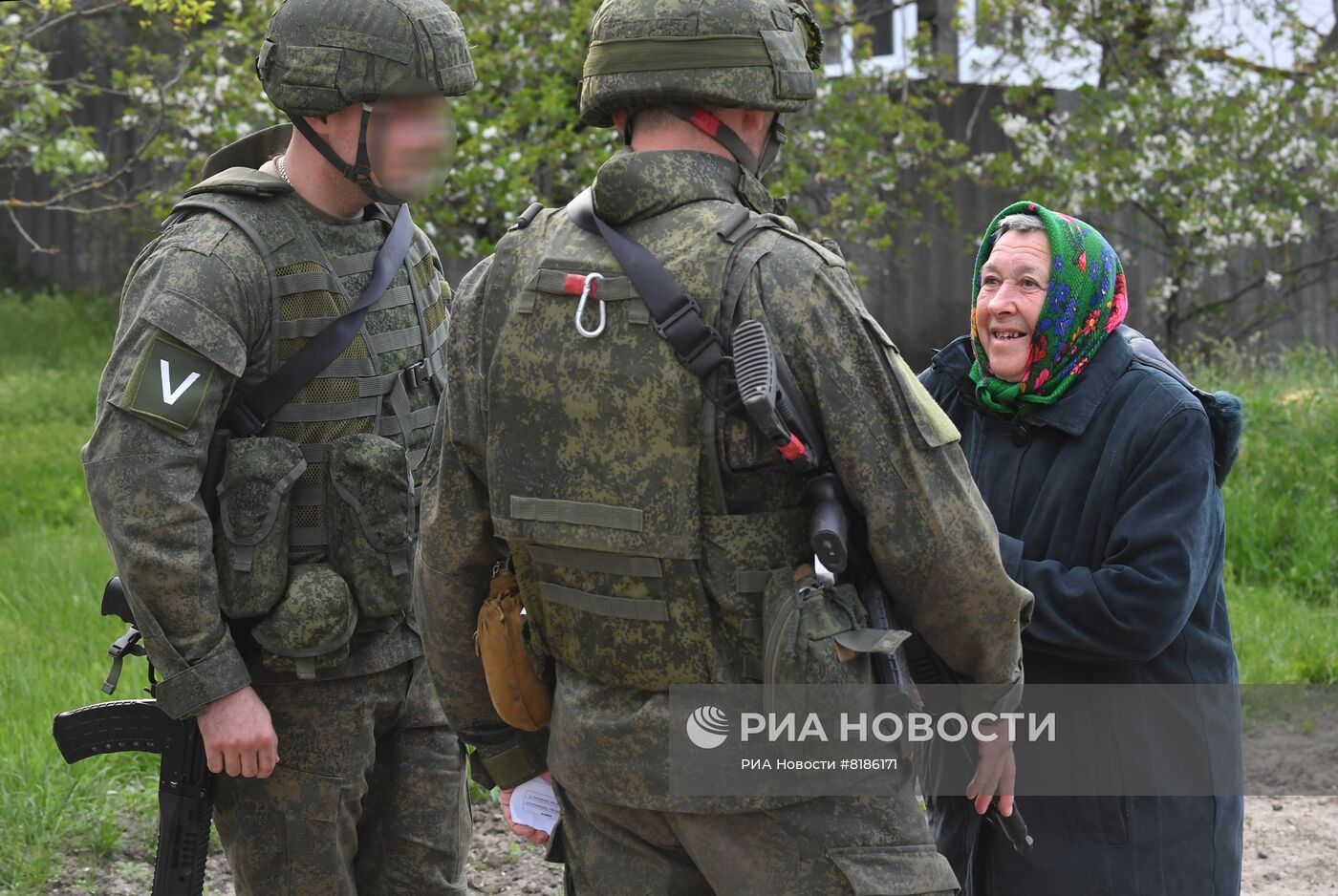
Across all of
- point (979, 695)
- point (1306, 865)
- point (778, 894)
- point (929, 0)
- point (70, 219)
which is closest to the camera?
point (778, 894)

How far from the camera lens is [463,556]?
2525 millimetres

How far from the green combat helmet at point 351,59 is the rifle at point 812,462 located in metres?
1.18

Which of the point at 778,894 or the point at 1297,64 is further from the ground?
the point at 1297,64

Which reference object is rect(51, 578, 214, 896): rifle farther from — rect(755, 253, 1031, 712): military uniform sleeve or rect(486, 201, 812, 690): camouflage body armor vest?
rect(755, 253, 1031, 712): military uniform sleeve

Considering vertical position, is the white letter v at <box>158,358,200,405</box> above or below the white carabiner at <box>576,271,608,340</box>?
below

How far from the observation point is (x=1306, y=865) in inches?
173

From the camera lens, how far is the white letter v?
273cm

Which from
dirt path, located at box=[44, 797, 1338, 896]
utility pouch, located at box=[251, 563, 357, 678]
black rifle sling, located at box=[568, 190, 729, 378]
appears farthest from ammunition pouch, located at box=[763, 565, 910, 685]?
dirt path, located at box=[44, 797, 1338, 896]

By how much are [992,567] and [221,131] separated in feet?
23.7

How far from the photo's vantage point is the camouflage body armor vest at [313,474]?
288 centimetres

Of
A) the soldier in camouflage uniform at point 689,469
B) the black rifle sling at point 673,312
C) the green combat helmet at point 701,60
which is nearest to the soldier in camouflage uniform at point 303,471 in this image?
the soldier in camouflage uniform at point 689,469

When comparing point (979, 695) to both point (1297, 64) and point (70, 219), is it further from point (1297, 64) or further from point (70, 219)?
point (70, 219)

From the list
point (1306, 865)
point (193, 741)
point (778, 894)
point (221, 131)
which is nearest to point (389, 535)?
point (193, 741)

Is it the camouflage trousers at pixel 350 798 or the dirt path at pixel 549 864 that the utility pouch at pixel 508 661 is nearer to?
the camouflage trousers at pixel 350 798
